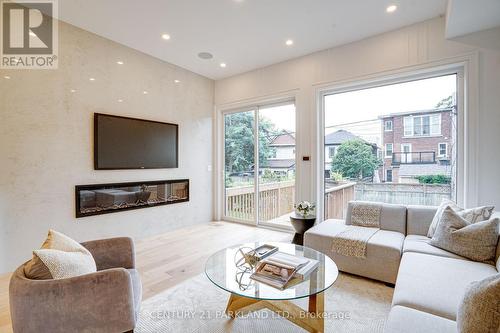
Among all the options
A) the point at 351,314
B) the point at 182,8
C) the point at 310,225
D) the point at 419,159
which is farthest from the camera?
the point at 310,225

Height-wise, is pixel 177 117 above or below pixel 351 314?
above

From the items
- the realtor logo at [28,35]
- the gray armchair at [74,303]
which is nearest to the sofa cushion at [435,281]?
the gray armchair at [74,303]

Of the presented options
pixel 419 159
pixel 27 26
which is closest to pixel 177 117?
pixel 27 26

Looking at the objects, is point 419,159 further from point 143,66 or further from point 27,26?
point 27,26

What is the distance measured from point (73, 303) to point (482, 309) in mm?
1903

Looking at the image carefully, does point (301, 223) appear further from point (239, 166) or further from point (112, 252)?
point (112, 252)

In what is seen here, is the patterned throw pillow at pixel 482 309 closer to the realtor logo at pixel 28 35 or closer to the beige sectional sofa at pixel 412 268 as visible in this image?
the beige sectional sofa at pixel 412 268

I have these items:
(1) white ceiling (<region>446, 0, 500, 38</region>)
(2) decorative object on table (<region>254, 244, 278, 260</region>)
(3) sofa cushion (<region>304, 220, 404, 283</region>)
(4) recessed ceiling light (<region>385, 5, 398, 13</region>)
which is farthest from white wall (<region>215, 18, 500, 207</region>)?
(2) decorative object on table (<region>254, 244, 278, 260</region>)

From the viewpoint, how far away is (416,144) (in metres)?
3.40

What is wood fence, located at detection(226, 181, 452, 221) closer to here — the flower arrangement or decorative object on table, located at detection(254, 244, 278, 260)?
the flower arrangement

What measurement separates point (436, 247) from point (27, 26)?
511 centimetres

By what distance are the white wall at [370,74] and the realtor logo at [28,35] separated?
2.87 m

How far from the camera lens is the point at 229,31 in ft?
11.2

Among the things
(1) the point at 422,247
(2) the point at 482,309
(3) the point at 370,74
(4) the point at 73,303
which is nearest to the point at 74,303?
(4) the point at 73,303
